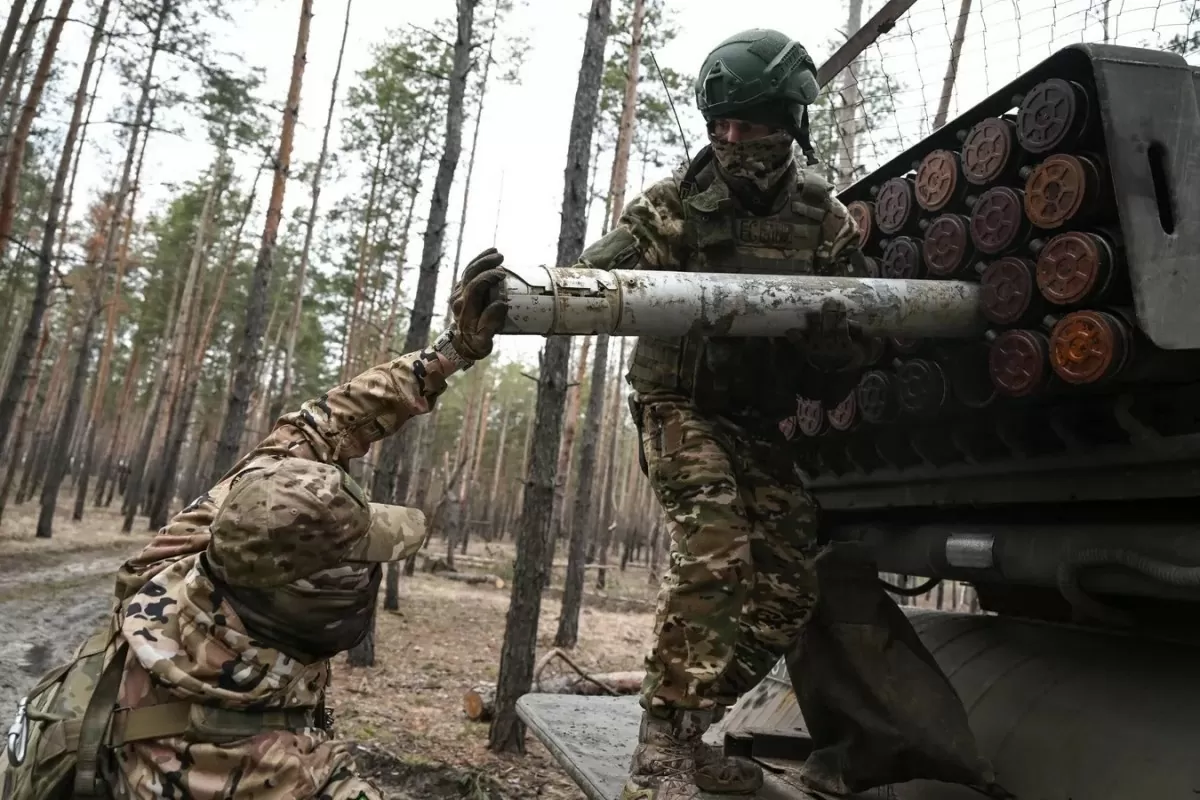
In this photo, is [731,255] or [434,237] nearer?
[731,255]

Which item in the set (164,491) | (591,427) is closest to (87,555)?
(164,491)

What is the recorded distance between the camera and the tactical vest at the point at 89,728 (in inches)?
75.8

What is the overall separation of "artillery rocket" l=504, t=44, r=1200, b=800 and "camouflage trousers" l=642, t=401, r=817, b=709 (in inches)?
16.8

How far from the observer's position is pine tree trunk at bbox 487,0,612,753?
6730mm

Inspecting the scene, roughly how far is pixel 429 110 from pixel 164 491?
35.7 ft

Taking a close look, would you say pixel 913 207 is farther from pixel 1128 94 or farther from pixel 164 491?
pixel 164 491

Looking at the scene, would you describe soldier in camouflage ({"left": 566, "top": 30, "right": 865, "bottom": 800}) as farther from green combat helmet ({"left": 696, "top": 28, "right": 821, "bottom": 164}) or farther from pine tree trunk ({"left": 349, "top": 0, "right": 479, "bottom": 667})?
pine tree trunk ({"left": 349, "top": 0, "right": 479, "bottom": 667})

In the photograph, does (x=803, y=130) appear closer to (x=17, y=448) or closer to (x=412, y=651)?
(x=412, y=651)

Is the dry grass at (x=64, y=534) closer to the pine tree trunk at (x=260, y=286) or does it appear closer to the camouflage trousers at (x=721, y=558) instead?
the pine tree trunk at (x=260, y=286)

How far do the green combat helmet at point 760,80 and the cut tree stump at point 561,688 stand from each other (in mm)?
5932

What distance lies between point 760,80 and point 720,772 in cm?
208

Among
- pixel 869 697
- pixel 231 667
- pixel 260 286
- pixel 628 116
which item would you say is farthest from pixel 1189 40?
pixel 628 116

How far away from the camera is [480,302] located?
225 centimetres

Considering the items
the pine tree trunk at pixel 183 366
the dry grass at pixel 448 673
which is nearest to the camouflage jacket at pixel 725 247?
the dry grass at pixel 448 673
